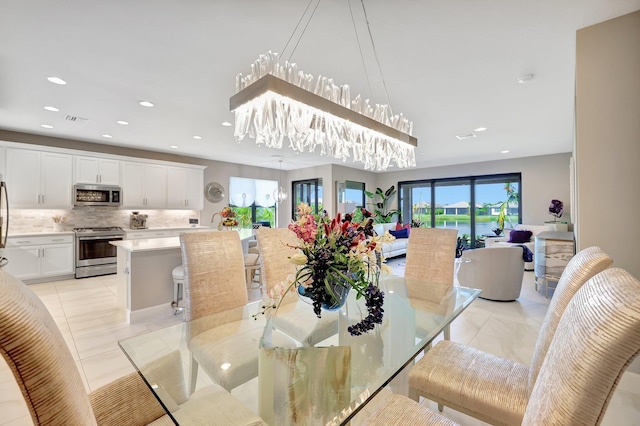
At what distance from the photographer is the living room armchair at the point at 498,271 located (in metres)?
3.97

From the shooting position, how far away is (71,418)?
1.79ft

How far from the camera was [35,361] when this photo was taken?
504 mm

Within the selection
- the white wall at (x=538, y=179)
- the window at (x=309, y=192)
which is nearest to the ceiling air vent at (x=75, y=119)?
the window at (x=309, y=192)

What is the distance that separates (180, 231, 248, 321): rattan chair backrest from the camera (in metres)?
1.95

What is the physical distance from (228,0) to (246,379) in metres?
2.23

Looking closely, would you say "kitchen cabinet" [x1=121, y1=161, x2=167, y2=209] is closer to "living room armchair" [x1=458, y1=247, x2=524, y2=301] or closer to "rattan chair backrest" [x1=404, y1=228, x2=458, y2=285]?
"rattan chair backrest" [x1=404, y1=228, x2=458, y2=285]

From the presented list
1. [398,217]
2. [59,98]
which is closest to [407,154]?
[59,98]

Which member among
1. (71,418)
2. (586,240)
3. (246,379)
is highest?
(586,240)

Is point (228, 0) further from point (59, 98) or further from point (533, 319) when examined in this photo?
point (533, 319)

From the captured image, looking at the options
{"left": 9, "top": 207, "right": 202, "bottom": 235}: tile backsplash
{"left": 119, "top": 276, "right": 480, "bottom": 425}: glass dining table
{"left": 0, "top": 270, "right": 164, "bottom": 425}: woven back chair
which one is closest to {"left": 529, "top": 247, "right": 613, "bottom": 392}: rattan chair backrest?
{"left": 119, "top": 276, "right": 480, "bottom": 425}: glass dining table

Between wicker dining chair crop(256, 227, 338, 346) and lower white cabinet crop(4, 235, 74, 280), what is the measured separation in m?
4.95

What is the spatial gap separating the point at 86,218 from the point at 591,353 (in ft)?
24.0

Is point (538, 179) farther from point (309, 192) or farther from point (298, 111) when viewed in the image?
point (298, 111)

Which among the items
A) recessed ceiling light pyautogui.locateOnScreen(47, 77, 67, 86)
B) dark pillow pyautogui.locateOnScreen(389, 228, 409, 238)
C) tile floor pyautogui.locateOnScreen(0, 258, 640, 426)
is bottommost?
tile floor pyautogui.locateOnScreen(0, 258, 640, 426)
